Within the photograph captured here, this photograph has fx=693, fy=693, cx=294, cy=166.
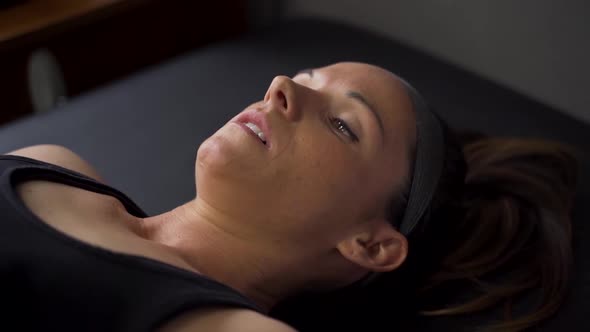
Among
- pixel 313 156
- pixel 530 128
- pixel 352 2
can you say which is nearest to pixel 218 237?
pixel 313 156

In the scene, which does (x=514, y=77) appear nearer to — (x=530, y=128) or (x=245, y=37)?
(x=530, y=128)

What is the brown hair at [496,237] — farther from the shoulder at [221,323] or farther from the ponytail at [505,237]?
the shoulder at [221,323]

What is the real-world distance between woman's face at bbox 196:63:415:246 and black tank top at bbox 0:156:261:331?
139mm

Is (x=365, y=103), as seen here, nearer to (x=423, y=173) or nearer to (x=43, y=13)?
(x=423, y=173)

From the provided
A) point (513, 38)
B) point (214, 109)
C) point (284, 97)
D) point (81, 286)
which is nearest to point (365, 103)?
point (284, 97)

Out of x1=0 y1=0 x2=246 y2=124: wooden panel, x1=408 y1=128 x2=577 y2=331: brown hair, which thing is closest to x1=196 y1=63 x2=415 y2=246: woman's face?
x1=408 y1=128 x2=577 y2=331: brown hair

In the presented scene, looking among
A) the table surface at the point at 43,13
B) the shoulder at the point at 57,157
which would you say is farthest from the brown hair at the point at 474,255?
the table surface at the point at 43,13

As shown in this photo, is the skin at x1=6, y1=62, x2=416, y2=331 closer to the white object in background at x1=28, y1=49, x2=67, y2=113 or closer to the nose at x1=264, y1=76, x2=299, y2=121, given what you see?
the nose at x1=264, y1=76, x2=299, y2=121

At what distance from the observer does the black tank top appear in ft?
2.82

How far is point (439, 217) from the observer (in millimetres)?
1104

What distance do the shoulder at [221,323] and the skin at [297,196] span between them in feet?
0.37

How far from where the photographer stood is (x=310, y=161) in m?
0.98

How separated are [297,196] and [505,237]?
43cm

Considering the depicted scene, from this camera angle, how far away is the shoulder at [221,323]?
0.85 m
